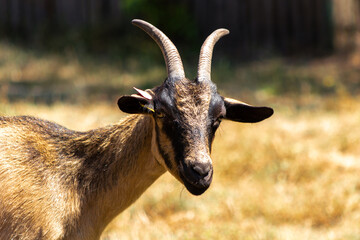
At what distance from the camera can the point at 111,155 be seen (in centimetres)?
532

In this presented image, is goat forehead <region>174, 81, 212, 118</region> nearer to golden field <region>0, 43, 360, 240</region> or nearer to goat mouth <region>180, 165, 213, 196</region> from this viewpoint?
goat mouth <region>180, 165, 213, 196</region>

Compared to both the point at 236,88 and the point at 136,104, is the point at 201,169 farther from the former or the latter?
the point at 236,88

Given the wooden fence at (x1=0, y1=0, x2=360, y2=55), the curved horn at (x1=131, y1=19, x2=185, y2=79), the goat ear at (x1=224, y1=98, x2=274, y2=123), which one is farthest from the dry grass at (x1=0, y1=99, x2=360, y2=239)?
the wooden fence at (x1=0, y1=0, x2=360, y2=55)

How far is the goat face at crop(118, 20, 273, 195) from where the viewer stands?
4523 millimetres

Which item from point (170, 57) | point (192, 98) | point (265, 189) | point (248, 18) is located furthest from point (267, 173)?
point (248, 18)

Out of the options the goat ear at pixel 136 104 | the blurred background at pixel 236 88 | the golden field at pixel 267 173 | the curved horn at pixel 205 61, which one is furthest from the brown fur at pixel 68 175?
the blurred background at pixel 236 88

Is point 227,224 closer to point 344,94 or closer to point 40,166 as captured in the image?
point 40,166

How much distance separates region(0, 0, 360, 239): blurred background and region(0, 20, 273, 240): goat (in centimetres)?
172

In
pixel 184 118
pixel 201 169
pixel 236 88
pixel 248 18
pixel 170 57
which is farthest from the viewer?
pixel 248 18

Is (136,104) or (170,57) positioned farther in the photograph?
(170,57)

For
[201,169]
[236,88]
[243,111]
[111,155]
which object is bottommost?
[236,88]

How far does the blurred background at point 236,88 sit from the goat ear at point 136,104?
8.13ft

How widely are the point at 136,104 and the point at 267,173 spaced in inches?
172

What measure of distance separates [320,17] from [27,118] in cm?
1094
